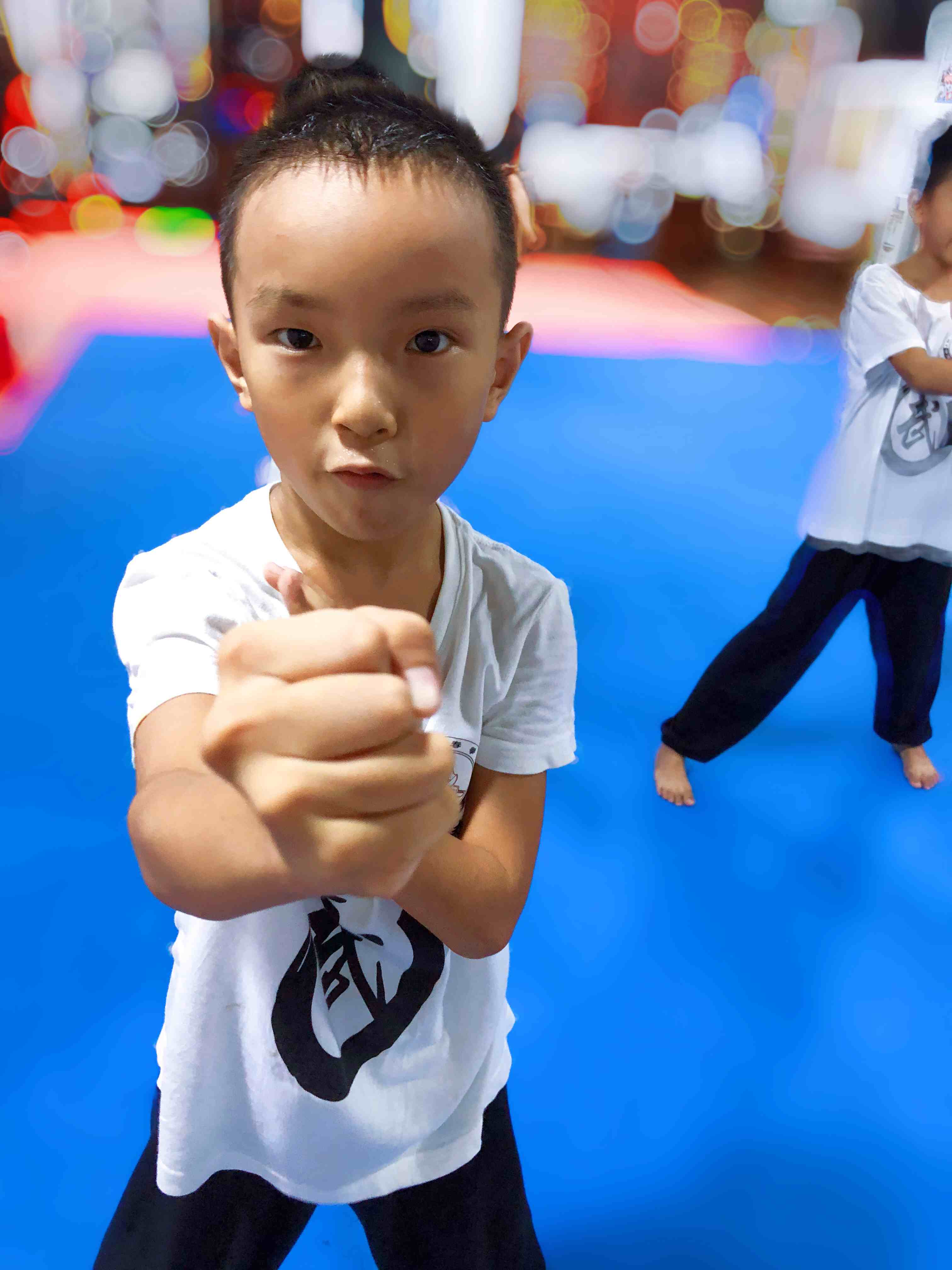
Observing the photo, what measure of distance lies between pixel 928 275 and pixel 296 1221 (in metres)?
1.38

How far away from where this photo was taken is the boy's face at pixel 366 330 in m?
0.44

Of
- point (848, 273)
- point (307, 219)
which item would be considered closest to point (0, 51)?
point (848, 273)

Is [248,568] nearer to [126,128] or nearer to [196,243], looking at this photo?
[196,243]

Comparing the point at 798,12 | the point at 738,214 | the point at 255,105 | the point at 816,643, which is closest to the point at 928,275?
the point at 816,643

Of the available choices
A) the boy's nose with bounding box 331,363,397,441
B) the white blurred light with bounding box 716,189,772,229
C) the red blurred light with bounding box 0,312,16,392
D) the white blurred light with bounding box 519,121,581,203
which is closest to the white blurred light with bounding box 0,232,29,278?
the red blurred light with bounding box 0,312,16,392

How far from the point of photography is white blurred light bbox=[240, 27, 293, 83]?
4125 millimetres

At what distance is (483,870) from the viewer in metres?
0.53

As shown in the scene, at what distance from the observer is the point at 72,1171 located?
3.40ft

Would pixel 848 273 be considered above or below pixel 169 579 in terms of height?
below

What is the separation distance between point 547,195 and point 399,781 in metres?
4.78

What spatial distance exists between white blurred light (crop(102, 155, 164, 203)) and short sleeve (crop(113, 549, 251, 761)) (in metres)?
4.77

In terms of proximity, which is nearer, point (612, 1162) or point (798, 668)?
point (612, 1162)

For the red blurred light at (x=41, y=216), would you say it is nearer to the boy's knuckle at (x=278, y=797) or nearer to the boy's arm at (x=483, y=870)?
the boy's arm at (x=483, y=870)

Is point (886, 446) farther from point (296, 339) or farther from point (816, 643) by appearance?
point (296, 339)
